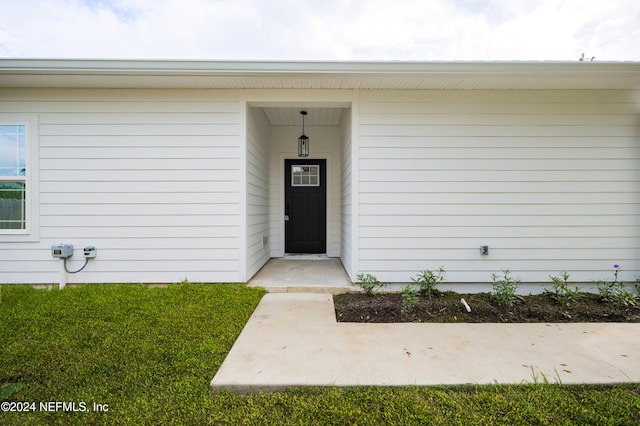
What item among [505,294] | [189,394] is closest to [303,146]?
[505,294]

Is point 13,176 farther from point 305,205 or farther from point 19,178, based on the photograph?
point 305,205

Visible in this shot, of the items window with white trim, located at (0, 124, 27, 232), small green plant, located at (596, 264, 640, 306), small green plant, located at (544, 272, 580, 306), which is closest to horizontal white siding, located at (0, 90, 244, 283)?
window with white trim, located at (0, 124, 27, 232)

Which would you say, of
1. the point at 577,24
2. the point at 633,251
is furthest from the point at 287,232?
the point at 577,24

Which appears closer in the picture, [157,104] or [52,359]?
[52,359]

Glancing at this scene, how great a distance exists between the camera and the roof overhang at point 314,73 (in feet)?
10.3

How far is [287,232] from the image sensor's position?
5.83 m

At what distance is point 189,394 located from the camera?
1617mm

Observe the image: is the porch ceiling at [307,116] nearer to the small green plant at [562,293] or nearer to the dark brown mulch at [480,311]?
the dark brown mulch at [480,311]

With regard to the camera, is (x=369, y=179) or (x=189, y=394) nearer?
(x=189, y=394)

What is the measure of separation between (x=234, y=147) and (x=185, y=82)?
917 millimetres

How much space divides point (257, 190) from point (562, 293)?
4.26m

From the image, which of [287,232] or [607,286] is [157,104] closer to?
[287,232]

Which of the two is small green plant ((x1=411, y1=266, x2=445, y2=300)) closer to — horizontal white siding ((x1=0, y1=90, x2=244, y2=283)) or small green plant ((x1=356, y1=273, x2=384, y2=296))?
small green plant ((x1=356, y1=273, x2=384, y2=296))

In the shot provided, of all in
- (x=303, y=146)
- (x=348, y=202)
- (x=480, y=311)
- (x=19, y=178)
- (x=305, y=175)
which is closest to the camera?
(x=480, y=311)
